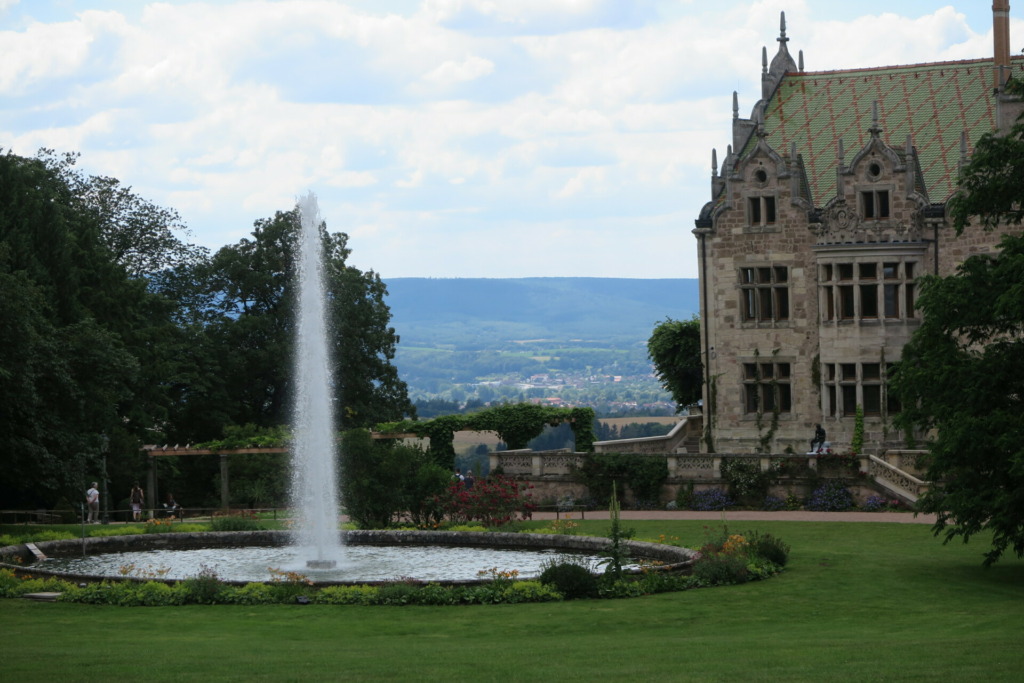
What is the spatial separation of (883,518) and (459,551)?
13.4 meters

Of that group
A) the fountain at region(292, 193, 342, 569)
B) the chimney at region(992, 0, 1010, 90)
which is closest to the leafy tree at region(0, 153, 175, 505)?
the fountain at region(292, 193, 342, 569)

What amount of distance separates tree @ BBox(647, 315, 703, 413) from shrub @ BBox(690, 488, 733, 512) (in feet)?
51.8

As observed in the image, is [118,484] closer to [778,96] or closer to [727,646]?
[778,96]

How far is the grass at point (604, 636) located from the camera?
18641 mm

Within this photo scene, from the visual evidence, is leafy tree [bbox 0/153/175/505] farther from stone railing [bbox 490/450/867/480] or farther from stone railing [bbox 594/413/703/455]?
stone railing [bbox 594/413/703/455]

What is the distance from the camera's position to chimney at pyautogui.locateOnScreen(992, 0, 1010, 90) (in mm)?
52719

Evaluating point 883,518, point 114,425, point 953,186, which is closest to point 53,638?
point 883,518

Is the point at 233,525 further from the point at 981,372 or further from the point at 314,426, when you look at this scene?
the point at 981,372

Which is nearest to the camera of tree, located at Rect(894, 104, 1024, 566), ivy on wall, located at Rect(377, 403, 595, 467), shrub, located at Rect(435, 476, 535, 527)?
tree, located at Rect(894, 104, 1024, 566)

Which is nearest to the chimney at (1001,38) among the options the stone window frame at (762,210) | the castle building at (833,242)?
the castle building at (833,242)

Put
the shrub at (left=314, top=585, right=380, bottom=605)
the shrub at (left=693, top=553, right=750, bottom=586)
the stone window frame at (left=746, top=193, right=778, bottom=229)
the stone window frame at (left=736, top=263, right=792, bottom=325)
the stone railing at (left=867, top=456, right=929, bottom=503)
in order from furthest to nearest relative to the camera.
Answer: the stone window frame at (left=736, top=263, right=792, bottom=325)
the stone window frame at (left=746, top=193, right=778, bottom=229)
the stone railing at (left=867, top=456, right=929, bottom=503)
the shrub at (left=693, top=553, right=750, bottom=586)
the shrub at (left=314, top=585, right=380, bottom=605)

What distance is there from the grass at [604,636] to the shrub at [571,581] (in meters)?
0.63

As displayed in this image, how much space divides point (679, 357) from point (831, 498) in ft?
61.4

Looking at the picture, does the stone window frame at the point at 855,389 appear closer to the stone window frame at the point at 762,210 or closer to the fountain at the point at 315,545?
the stone window frame at the point at 762,210
